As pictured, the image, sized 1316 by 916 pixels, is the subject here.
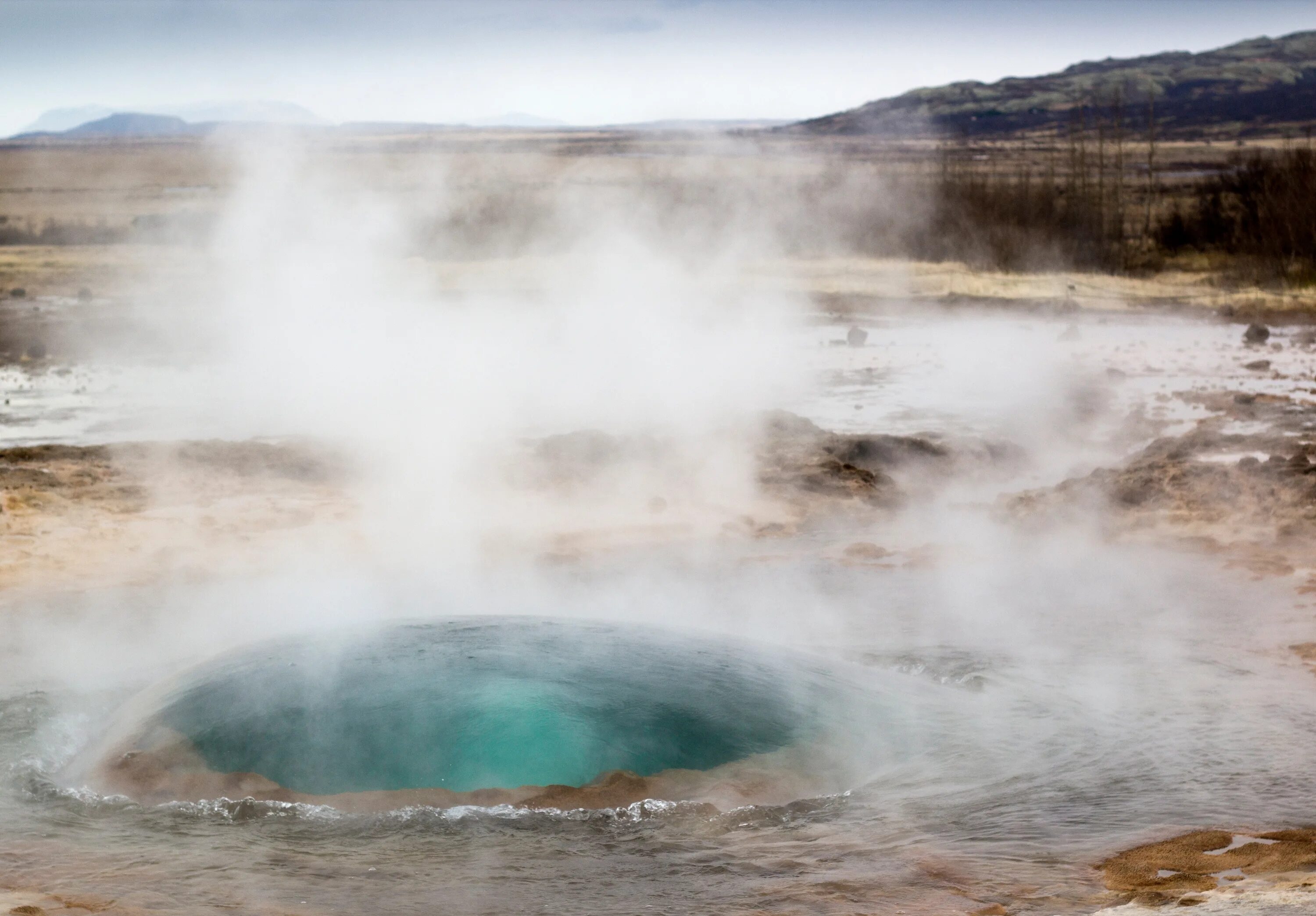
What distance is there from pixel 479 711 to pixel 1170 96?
142m

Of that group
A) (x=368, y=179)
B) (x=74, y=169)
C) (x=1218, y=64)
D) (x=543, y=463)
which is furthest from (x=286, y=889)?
(x=1218, y=64)

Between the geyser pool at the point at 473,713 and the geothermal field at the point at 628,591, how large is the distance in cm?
2

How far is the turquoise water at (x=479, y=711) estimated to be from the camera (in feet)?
Answer: 16.7

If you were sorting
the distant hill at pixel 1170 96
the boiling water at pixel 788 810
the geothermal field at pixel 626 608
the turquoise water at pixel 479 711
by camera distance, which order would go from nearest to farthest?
the boiling water at pixel 788 810
the geothermal field at pixel 626 608
the turquoise water at pixel 479 711
the distant hill at pixel 1170 96

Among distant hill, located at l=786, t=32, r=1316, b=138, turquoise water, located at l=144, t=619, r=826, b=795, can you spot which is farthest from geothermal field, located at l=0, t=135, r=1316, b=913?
distant hill, located at l=786, t=32, r=1316, b=138

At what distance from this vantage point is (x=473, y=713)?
17.0ft

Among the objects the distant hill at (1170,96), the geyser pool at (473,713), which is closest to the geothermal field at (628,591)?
the geyser pool at (473,713)

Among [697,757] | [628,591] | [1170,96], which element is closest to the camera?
[697,757]

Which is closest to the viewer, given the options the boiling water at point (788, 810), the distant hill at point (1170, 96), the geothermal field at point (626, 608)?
the boiling water at point (788, 810)

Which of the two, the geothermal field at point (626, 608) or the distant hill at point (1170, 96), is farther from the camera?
the distant hill at point (1170, 96)

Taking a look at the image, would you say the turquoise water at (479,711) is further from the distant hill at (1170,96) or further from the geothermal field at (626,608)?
the distant hill at (1170,96)

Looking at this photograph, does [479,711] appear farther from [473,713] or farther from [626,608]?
[626,608]

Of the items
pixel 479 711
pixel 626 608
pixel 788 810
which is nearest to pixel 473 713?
pixel 479 711

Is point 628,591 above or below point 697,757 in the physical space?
below
